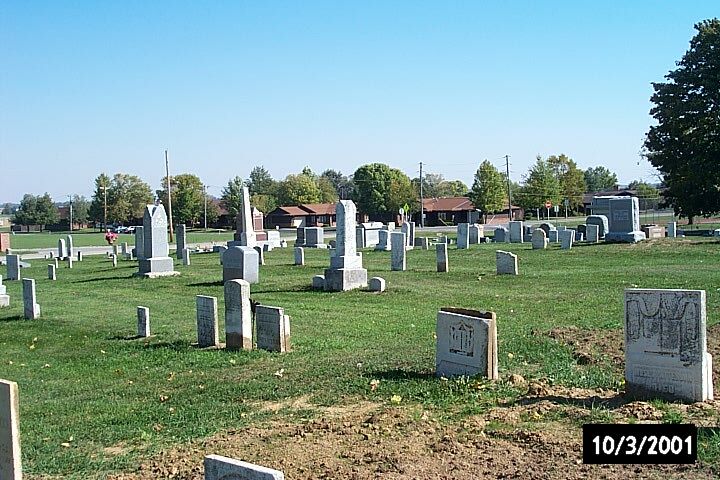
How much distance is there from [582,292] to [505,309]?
11.1 ft

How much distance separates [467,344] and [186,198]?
306 feet

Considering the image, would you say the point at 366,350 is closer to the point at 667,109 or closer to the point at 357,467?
the point at 357,467

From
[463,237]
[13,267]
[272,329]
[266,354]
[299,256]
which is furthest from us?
[463,237]

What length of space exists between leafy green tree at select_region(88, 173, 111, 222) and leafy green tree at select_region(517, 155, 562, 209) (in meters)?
57.0

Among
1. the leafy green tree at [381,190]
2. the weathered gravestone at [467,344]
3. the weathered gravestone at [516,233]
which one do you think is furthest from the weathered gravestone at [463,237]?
the leafy green tree at [381,190]

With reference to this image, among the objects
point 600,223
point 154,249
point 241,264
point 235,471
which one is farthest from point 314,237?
point 235,471

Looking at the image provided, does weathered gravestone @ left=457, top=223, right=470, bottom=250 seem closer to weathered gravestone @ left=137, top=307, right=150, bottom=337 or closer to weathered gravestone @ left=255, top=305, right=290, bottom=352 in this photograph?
weathered gravestone @ left=137, top=307, right=150, bottom=337

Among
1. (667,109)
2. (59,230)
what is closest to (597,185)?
(59,230)

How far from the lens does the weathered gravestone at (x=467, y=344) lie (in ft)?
28.0

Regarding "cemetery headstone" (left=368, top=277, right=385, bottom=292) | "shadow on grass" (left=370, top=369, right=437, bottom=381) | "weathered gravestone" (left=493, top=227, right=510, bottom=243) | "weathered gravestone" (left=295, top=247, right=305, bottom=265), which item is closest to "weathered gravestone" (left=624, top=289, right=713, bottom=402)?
"shadow on grass" (left=370, top=369, right=437, bottom=381)

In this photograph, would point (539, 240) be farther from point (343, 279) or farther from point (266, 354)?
point (266, 354)

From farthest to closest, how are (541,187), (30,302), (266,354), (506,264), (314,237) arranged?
(541,187) < (314,237) < (506,264) < (30,302) < (266,354)

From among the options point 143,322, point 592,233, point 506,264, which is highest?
point 592,233

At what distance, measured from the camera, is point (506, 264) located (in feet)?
76.3
